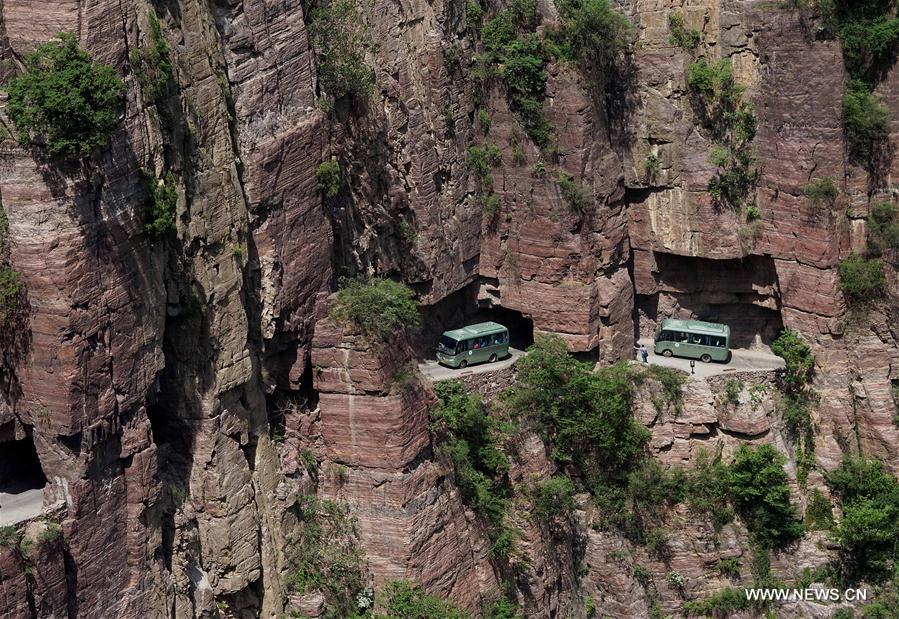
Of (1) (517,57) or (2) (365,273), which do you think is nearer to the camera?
(2) (365,273)

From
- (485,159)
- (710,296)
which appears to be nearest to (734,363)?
(710,296)

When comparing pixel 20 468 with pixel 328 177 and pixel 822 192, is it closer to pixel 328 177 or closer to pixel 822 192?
pixel 328 177

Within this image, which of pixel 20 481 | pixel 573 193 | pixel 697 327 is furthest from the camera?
pixel 697 327

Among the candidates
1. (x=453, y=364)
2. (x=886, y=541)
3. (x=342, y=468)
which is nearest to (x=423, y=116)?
(x=453, y=364)

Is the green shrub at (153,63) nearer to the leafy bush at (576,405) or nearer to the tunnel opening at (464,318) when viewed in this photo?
the tunnel opening at (464,318)

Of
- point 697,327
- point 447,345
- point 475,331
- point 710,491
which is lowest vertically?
point 710,491

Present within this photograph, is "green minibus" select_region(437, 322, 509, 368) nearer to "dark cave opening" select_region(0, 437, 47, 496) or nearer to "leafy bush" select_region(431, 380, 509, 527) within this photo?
"leafy bush" select_region(431, 380, 509, 527)
